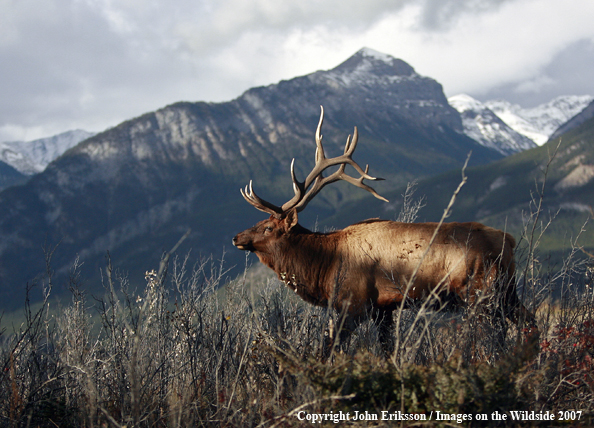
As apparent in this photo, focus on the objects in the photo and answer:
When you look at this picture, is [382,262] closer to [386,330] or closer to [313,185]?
[386,330]

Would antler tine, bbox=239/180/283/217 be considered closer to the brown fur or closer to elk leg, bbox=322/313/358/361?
the brown fur

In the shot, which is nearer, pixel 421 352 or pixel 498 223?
pixel 421 352

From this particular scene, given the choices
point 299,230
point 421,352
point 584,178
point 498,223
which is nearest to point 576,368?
point 421,352

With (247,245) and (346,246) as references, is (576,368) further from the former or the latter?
(247,245)

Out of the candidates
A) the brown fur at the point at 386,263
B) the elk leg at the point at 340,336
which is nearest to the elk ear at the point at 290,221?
the brown fur at the point at 386,263

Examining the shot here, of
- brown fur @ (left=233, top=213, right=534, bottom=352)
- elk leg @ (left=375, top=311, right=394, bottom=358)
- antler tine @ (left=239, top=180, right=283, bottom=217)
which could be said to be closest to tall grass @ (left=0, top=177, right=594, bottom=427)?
elk leg @ (left=375, top=311, right=394, bottom=358)

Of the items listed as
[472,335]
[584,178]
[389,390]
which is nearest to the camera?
[389,390]

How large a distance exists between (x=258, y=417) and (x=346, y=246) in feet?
10.7

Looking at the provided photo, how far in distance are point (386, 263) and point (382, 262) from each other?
0.17 ft

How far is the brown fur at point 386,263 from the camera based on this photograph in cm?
596

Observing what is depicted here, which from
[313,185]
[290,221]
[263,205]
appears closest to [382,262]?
[290,221]

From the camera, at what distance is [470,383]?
10.5 ft

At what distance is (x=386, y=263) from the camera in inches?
252

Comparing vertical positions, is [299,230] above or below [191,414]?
above
